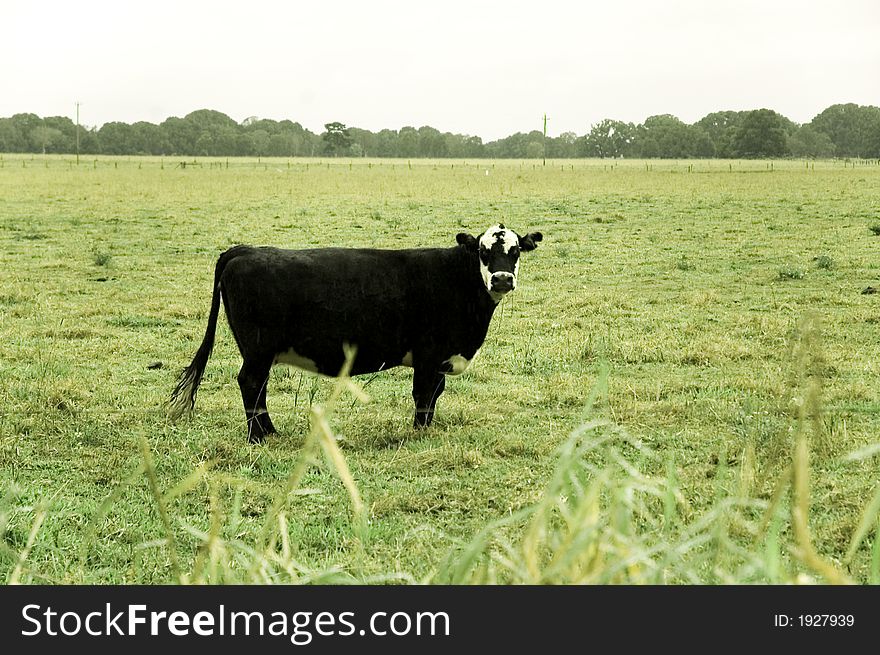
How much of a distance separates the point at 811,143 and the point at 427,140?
53862mm

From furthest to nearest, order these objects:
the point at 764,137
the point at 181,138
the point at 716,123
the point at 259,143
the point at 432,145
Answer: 1. the point at 716,123
2. the point at 432,145
3. the point at 259,143
4. the point at 181,138
5. the point at 764,137

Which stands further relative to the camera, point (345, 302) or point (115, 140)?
point (115, 140)

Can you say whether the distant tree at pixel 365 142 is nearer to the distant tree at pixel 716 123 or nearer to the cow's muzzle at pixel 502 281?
the distant tree at pixel 716 123

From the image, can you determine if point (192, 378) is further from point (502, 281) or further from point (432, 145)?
point (432, 145)

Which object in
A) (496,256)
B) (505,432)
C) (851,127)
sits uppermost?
(851,127)

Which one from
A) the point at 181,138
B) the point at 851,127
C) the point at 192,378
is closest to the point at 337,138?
the point at 181,138

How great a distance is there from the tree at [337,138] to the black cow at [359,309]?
129m

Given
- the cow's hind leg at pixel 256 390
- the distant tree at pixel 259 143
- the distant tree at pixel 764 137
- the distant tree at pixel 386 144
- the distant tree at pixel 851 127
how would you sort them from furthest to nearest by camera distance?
the distant tree at pixel 386 144, the distant tree at pixel 259 143, the distant tree at pixel 851 127, the distant tree at pixel 764 137, the cow's hind leg at pixel 256 390

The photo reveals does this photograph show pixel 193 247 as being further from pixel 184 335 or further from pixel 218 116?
pixel 218 116

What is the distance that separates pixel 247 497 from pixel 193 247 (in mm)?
13578

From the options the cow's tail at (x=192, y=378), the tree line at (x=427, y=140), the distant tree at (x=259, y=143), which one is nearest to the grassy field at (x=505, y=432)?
the cow's tail at (x=192, y=378)

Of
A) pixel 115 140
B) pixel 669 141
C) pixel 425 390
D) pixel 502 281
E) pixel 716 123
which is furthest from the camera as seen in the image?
pixel 716 123

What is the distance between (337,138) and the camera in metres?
133

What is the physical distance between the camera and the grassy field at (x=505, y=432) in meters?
1.79
